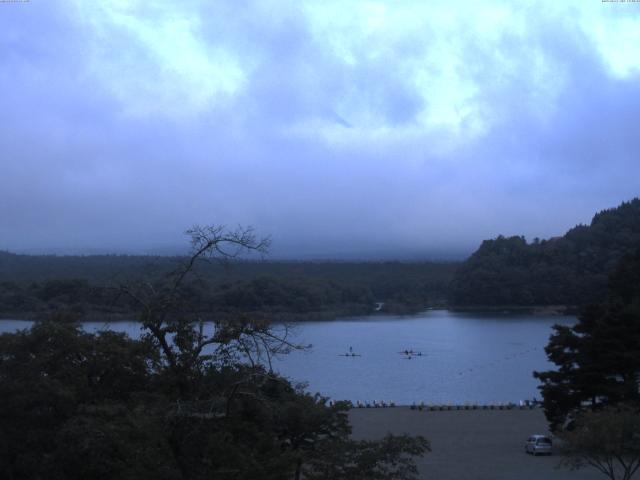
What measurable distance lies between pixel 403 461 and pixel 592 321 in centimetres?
992

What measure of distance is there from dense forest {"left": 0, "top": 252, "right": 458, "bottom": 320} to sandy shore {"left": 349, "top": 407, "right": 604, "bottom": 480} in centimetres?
667

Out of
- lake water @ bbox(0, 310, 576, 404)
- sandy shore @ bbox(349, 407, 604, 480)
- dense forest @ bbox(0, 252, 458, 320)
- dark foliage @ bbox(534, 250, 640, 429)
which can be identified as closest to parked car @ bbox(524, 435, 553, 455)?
sandy shore @ bbox(349, 407, 604, 480)

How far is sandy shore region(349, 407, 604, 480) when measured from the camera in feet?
Answer: 43.3

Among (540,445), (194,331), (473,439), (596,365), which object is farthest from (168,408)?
(473,439)

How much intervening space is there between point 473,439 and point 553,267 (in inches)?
1855

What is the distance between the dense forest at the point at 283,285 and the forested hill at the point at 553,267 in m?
6.02

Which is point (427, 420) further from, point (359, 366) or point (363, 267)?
point (363, 267)

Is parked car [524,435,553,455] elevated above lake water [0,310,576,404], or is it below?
above

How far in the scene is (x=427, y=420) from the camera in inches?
798

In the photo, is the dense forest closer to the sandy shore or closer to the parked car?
the sandy shore

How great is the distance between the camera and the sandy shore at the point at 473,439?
13203 mm

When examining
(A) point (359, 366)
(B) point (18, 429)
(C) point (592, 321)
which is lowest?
(A) point (359, 366)

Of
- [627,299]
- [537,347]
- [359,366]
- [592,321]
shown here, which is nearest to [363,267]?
[537,347]

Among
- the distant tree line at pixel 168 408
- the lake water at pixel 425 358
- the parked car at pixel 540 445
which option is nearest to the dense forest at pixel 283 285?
the lake water at pixel 425 358
